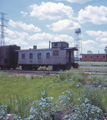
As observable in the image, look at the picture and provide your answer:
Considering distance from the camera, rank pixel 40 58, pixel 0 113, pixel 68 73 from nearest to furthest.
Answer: pixel 0 113, pixel 68 73, pixel 40 58

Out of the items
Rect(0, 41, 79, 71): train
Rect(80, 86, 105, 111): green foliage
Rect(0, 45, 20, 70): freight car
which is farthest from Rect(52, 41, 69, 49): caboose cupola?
Rect(80, 86, 105, 111): green foliage

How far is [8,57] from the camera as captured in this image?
63.3 feet

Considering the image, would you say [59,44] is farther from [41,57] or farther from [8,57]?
[8,57]

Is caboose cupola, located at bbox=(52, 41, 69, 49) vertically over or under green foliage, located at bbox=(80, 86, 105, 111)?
over

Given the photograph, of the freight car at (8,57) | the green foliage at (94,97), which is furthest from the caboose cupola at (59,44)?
the green foliage at (94,97)

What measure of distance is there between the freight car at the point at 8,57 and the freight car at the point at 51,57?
1540mm

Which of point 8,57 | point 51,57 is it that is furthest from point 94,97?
point 8,57

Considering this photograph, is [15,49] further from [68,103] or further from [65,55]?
[68,103]

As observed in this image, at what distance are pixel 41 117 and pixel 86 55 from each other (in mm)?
41530

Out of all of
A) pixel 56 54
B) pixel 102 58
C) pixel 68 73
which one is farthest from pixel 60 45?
pixel 102 58

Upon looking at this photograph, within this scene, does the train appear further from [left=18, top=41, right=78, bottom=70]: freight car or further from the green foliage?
the green foliage

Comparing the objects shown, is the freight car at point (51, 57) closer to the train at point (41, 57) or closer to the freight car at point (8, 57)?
the train at point (41, 57)

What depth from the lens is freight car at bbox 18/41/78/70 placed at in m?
16.2

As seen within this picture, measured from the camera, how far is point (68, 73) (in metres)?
10.2
